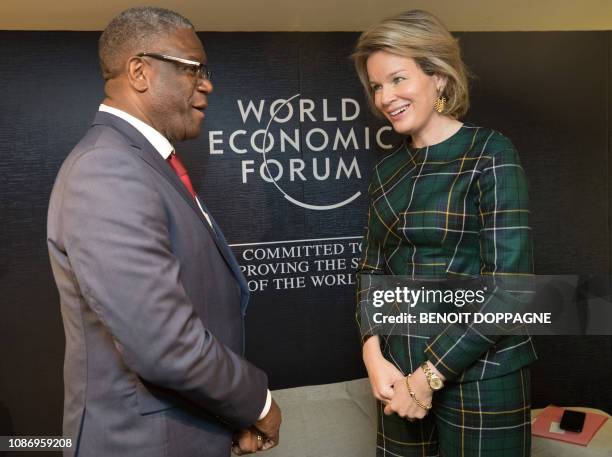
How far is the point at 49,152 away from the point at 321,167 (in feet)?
4.95

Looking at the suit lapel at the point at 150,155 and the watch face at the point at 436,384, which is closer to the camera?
the suit lapel at the point at 150,155

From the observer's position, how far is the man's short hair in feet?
5.01

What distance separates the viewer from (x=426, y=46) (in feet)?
6.35

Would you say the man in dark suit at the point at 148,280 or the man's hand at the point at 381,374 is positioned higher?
the man in dark suit at the point at 148,280

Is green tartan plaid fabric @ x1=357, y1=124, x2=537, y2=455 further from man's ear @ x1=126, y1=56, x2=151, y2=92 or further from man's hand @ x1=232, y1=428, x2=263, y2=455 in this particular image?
man's ear @ x1=126, y1=56, x2=151, y2=92

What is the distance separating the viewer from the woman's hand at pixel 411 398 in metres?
1.83

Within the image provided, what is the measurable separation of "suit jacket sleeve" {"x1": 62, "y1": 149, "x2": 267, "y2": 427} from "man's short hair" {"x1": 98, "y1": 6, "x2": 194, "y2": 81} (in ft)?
1.02

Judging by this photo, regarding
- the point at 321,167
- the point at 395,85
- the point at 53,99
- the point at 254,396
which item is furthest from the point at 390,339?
the point at 53,99

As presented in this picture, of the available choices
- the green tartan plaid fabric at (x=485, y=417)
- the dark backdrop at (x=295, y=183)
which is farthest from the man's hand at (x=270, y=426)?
the dark backdrop at (x=295, y=183)

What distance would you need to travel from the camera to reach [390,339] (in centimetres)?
203

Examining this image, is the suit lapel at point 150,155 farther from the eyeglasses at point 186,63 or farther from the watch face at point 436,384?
the watch face at point 436,384

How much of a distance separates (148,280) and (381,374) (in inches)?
37.0

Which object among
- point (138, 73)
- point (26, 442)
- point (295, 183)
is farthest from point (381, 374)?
point (26, 442)

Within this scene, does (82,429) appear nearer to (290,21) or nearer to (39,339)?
(39,339)
